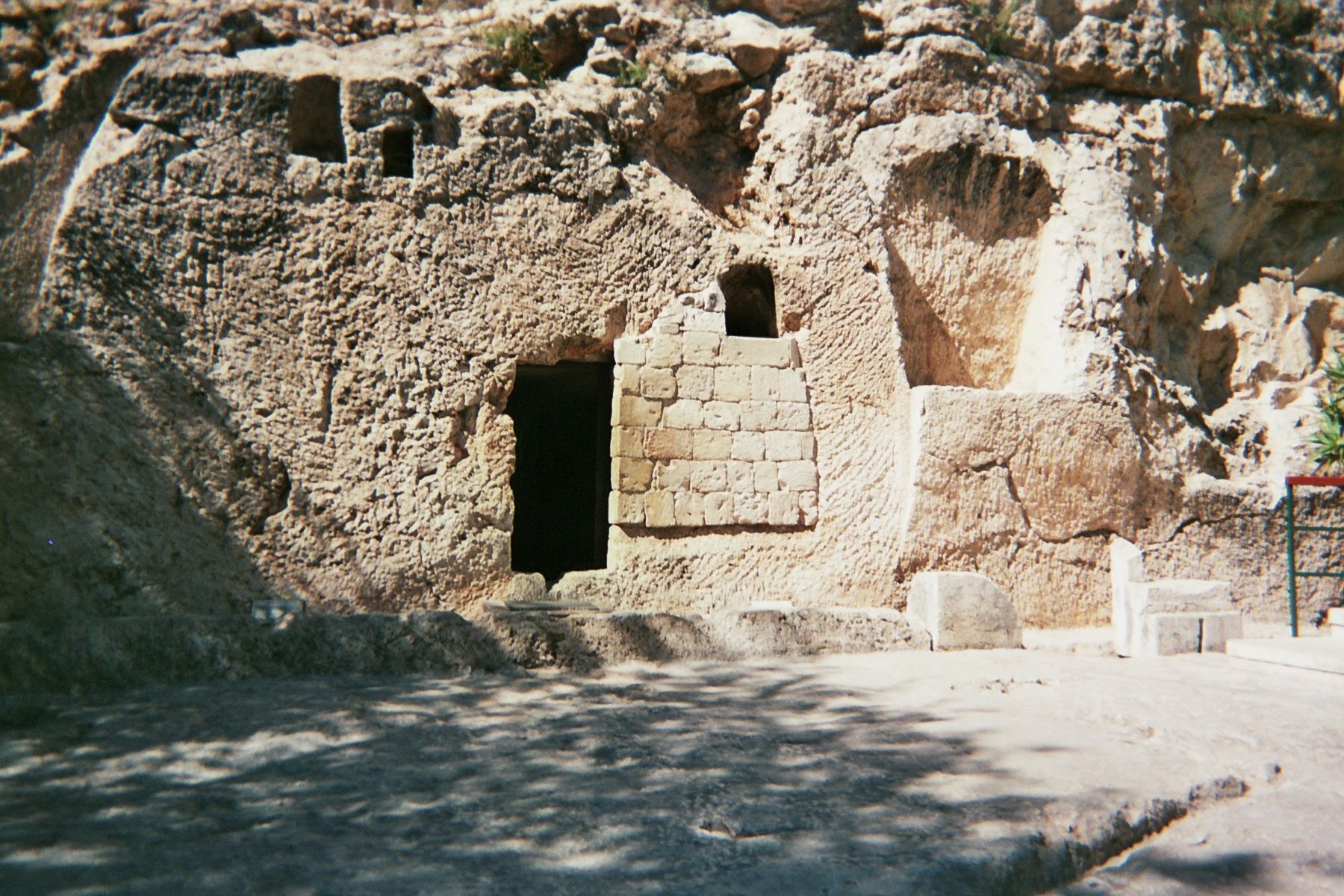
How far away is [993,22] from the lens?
843 cm

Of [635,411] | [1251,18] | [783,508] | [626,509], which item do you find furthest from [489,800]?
[1251,18]

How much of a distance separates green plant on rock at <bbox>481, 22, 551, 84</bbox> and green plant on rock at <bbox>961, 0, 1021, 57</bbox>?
356 centimetres

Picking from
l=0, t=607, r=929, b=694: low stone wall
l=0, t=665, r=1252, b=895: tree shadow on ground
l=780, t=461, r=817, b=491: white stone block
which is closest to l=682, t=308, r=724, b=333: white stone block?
l=780, t=461, r=817, b=491: white stone block

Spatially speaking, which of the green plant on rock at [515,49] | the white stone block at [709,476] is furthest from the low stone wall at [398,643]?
the green plant on rock at [515,49]

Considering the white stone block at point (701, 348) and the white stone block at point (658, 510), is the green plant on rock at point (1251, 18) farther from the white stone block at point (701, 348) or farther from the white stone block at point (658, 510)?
the white stone block at point (658, 510)

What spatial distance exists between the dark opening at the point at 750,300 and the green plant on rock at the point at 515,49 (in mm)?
1940

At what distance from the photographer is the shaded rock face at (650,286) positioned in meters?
6.02

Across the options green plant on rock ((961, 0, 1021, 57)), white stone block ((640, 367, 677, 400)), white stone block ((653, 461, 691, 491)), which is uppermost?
green plant on rock ((961, 0, 1021, 57))

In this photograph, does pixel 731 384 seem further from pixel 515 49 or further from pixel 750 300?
pixel 515 49

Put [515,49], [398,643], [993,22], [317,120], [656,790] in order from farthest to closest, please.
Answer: [993,22], [515,49], [317,120], [398,643], [656,790]

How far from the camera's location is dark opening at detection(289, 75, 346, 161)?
6.55 m

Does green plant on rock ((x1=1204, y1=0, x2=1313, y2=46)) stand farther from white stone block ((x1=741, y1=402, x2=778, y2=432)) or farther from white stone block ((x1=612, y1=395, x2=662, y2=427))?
white stone block ((x1=612, y1=395, x2=662, y2=427))

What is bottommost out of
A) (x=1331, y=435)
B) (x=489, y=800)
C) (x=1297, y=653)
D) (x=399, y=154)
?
(x=489, y=800)

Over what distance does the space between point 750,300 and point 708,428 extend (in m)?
1.20
